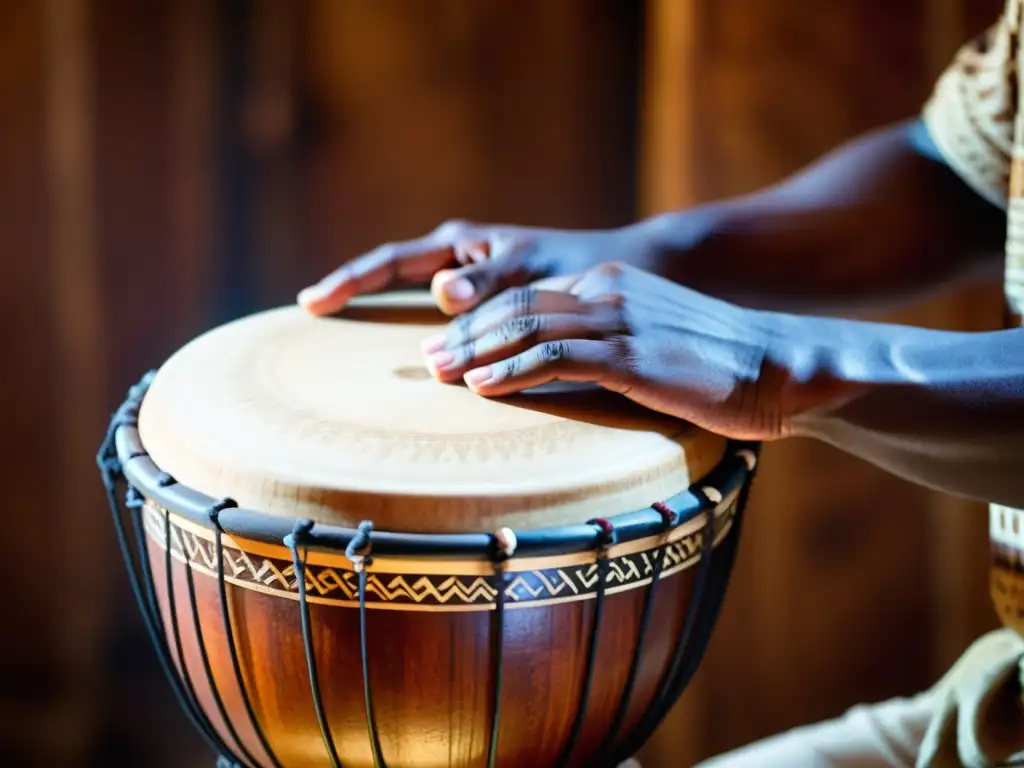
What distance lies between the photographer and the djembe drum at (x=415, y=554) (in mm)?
658

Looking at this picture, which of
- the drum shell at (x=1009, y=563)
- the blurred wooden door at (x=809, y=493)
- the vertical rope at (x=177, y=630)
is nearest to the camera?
the vertical rope at (x=177, y=630)

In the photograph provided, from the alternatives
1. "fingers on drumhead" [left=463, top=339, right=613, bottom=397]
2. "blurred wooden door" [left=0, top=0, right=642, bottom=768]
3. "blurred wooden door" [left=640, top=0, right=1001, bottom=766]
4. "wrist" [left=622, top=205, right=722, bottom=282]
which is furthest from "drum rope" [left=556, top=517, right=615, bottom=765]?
"blurred wooden door" [left=0, top=0, right=642, bottom=768]

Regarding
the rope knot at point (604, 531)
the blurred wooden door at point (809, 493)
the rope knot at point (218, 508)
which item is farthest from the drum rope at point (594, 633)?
the blurred wooden door at point (809, 493)

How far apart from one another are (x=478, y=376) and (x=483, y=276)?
191 millimetres

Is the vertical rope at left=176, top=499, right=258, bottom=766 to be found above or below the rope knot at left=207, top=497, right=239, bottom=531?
below

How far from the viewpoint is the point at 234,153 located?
1.69 metres

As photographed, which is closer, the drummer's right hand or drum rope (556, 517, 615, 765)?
drum rope (556, 517, 615, 765)

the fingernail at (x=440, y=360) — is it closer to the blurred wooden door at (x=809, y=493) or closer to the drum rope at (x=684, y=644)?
the drum rope at (x=684, y=644)

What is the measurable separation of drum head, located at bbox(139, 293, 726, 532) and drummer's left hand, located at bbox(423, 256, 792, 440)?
0.9 inches

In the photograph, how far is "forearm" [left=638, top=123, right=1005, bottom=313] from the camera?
3.61 ft

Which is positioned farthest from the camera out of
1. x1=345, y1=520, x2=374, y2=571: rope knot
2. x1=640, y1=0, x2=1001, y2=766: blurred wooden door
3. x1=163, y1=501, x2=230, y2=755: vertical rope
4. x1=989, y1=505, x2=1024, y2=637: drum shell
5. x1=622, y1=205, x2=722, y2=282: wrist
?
x1=640, y1=0, x2=1001, y2=766: blurred wooden door

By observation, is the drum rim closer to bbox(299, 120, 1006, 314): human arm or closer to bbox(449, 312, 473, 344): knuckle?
bbox(449, 312, 473, 344): knuckle

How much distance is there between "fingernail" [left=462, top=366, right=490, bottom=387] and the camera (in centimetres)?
76

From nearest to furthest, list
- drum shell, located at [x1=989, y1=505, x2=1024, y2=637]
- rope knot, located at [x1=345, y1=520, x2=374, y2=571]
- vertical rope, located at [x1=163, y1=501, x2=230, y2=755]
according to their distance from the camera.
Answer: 1. rope knot, located at [x1=345, y1=520, x2=374, y2=571]
2. vertical rope, located at [x1=163, y1=501, x2=230, y2=755]
3. drum shell, located at [x1=989, y1=505, x2=1024, y2=637]
